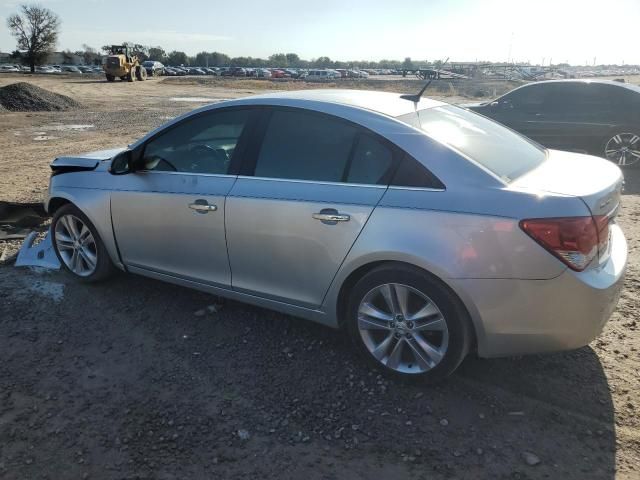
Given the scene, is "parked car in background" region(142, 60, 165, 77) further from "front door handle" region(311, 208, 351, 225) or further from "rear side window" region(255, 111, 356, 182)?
"front door handle" region(311, 208, 351, 225)

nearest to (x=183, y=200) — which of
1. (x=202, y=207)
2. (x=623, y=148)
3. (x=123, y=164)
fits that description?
(x=202, y=207)

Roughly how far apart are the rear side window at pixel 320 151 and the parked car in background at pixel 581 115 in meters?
7.54

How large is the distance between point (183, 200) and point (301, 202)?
1018 mm

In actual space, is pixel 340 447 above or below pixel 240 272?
below

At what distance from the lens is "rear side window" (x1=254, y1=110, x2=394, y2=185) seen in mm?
3215

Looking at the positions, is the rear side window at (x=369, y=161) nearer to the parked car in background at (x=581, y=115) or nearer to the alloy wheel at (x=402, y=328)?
the alloy wheel at (x=402, y=328)

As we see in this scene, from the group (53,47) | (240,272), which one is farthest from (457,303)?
(53,47)

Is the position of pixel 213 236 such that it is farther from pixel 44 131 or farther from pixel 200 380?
pixel 44 131

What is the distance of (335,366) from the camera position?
3.47 meters

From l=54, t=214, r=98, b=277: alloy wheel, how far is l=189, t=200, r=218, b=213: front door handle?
4.27ft

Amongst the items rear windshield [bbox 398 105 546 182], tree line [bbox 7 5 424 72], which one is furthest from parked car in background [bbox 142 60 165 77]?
rear windshield [bbox 398 105 546 182]

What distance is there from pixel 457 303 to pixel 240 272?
1519 mm

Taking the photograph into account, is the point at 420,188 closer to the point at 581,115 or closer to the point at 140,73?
the point at 581,115

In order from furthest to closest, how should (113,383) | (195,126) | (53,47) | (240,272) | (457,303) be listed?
1. (53,47)
2. (195,126)
3. (240,272)
4. (113,383)
5. (457,303)
